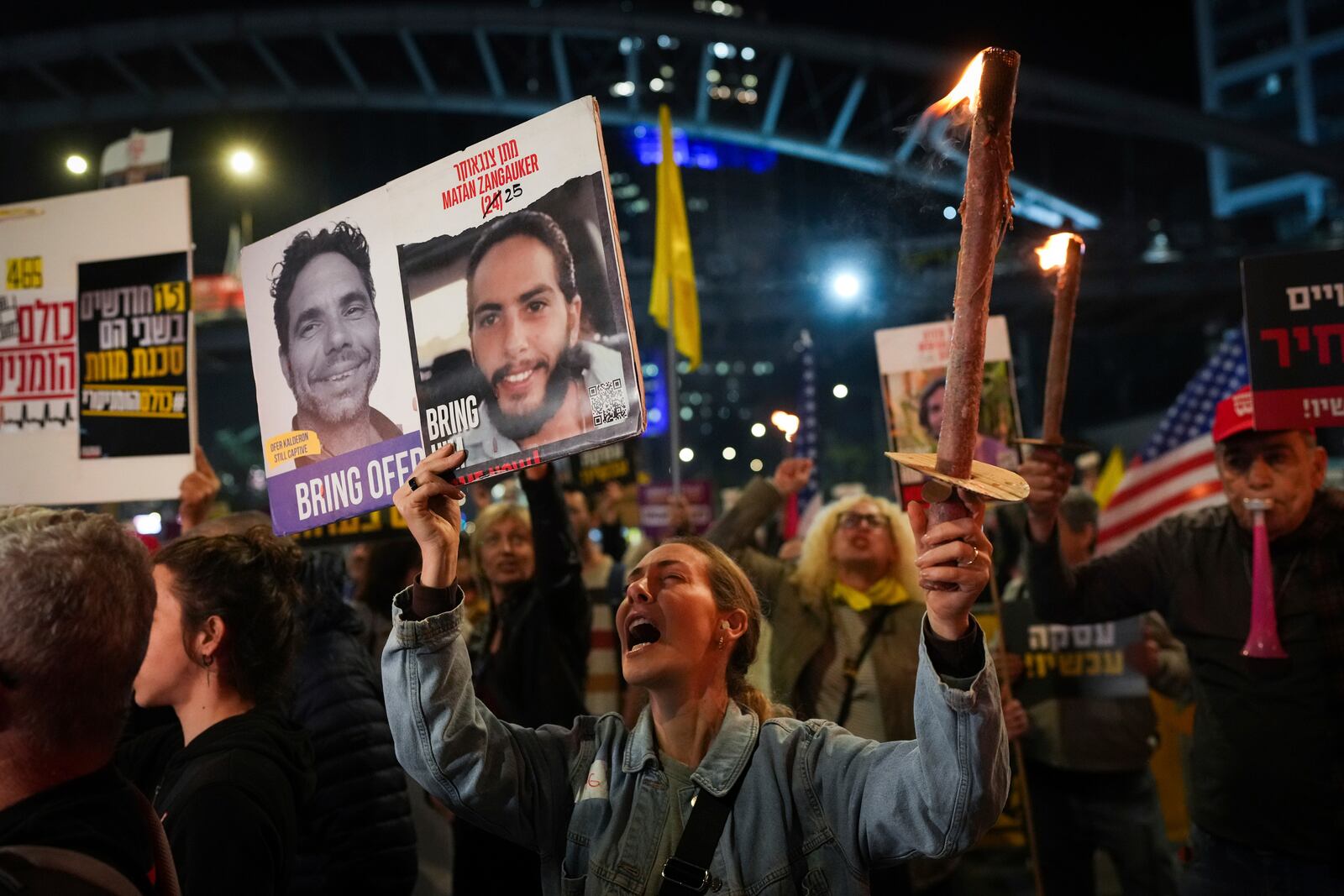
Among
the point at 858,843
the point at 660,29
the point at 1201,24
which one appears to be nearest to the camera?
the point at 858,843

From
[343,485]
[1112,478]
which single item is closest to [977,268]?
[343,485]

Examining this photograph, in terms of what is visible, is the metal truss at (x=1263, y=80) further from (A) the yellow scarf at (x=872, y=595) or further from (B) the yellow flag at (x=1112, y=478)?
(A) the yellow scarf at (x=872, y=595)

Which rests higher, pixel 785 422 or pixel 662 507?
pixel 785 422

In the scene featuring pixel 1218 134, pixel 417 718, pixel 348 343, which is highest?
pixel 1218 134

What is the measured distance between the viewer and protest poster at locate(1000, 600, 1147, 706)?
5.61m

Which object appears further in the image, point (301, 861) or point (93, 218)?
point (93, 218)

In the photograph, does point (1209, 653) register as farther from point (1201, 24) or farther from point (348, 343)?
point (1201, 24)

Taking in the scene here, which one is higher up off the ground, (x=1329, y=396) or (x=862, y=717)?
(x=1329, y=396)

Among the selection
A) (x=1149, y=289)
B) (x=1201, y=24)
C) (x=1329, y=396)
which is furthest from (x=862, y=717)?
(x=1201, y=24)

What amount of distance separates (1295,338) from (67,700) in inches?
151

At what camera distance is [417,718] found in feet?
7.63

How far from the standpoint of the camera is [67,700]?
5.82 feet

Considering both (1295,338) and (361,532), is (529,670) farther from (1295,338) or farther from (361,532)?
(1295,338)

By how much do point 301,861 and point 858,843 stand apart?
194 cm
